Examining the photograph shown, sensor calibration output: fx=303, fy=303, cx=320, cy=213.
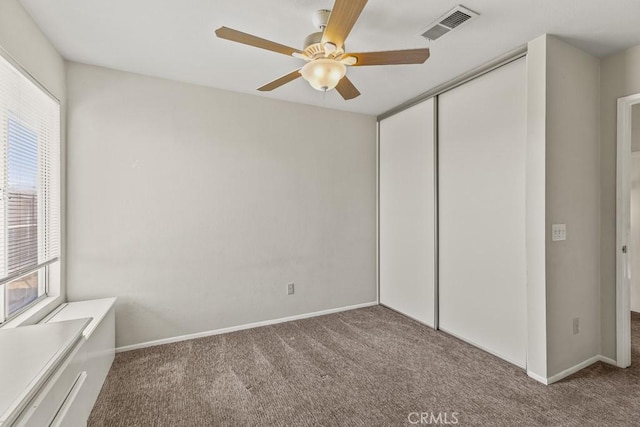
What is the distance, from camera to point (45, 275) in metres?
2.45

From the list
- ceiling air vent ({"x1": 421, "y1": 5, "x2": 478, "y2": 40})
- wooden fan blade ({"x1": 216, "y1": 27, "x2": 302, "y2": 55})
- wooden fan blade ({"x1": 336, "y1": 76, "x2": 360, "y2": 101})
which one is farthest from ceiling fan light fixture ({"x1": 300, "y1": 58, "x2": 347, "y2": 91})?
ceiling air vent ({"x1": 421, "y1": 5, "x2": 478, "y2": 40})

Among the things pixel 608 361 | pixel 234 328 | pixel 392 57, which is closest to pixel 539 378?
pixel 608 361

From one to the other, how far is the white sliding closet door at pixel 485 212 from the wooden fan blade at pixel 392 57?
4.22 feet

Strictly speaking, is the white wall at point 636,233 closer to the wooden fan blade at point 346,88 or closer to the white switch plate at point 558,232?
the white switch plate at point 558,232

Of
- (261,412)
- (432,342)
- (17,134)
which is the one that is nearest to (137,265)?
(17,134)

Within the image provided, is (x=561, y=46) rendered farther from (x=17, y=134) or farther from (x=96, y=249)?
(x=96, y=249)

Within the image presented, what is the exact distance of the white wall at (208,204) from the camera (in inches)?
107

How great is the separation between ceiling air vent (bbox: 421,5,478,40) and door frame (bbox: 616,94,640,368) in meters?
1.58

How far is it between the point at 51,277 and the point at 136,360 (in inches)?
38.6

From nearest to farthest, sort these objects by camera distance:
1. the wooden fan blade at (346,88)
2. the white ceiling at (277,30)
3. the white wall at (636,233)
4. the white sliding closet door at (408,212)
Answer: the white ceiling at (277,30) < the wooden fan blade at (346,88) < the white sliding closet door at (408,212) < the white wall at (636,233)

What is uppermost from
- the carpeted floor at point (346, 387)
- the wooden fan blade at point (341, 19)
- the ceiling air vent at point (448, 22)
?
the ceiling air vent at point (448, 22)

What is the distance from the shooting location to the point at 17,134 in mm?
1964

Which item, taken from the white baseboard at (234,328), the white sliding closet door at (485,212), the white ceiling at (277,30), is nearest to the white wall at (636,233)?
the white ceiling at (277,30)

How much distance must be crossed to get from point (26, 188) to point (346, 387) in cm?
267
